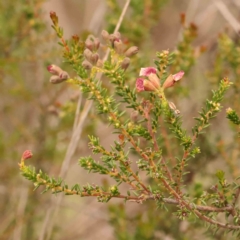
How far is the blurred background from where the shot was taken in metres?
0.80

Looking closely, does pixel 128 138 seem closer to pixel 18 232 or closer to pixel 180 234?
pixel 180 234

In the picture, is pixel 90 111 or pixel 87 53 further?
pixel 90 111

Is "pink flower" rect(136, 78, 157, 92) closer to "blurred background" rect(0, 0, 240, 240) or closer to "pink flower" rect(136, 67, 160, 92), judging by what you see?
"pink flower" rect(136, 67, 160, 92)

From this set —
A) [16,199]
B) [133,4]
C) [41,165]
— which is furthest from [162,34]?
[16,199]

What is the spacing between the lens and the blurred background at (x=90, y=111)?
804 mm

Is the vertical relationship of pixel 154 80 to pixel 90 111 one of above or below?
below

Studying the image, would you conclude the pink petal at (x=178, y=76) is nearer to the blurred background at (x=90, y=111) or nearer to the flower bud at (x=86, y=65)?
the flower bud at (x=86, y=65)

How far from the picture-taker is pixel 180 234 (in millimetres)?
852

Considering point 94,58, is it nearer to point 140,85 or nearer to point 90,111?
point 140,85

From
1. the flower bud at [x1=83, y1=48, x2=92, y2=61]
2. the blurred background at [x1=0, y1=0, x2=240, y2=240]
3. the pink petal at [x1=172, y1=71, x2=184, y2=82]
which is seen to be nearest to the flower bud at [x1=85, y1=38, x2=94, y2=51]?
the flower bud at [x1=83, y1=48, x2=92, y2=61]

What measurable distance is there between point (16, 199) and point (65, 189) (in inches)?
32.2

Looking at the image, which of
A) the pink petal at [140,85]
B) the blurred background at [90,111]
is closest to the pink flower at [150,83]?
the pink petal at [140,85]

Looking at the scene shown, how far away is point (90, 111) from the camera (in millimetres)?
780

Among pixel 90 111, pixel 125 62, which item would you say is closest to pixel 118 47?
pixel 125 62
